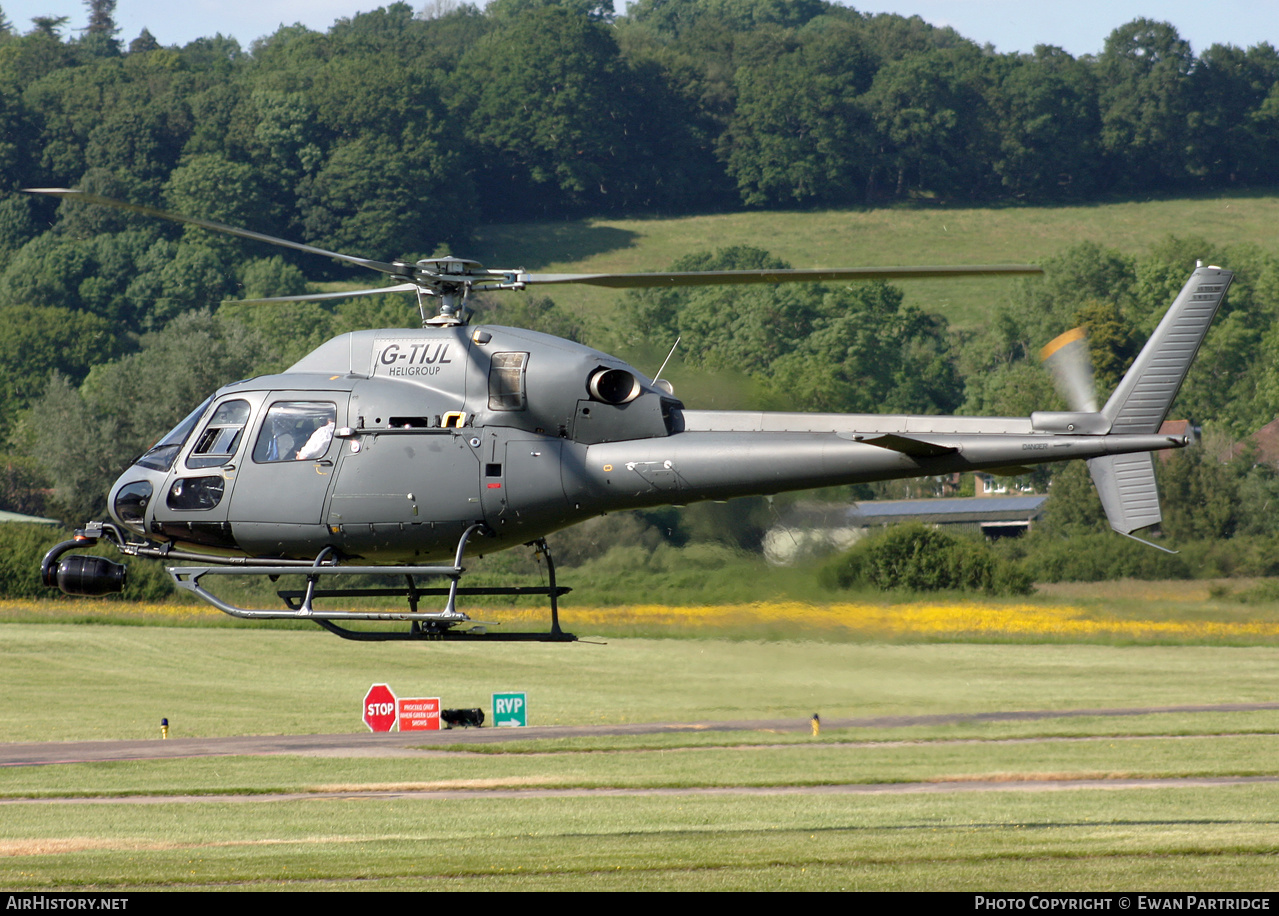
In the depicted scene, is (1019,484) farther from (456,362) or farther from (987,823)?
(456,362)

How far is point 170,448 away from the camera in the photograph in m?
18.4

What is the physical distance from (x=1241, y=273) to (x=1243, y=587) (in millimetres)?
92467

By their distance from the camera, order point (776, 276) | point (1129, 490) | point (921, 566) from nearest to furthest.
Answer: point (776, 276), point (1129, 490), point (921, 566)

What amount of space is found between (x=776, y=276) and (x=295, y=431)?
6.09m

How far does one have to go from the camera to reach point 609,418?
1773cm

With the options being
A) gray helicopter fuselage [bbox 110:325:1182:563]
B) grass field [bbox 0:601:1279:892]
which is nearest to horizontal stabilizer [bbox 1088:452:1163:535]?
gray helicopter fuselage [bbox 110:325:1182:563]

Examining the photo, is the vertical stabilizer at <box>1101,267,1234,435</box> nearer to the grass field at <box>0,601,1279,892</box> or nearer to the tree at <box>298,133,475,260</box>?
the grass field at <box>0,601,1279,892</box>

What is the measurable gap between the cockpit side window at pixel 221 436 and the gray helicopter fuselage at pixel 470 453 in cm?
2

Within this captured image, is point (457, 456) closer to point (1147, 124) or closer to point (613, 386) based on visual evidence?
point (613, 386)

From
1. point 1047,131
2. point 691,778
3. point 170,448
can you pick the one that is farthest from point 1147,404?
point 1047,131

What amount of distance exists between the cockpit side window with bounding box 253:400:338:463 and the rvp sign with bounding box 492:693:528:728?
28.2 metres

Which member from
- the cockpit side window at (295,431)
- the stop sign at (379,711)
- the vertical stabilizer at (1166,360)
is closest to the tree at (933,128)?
the stop sign at (379,711)

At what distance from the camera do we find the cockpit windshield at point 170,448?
18328mm
